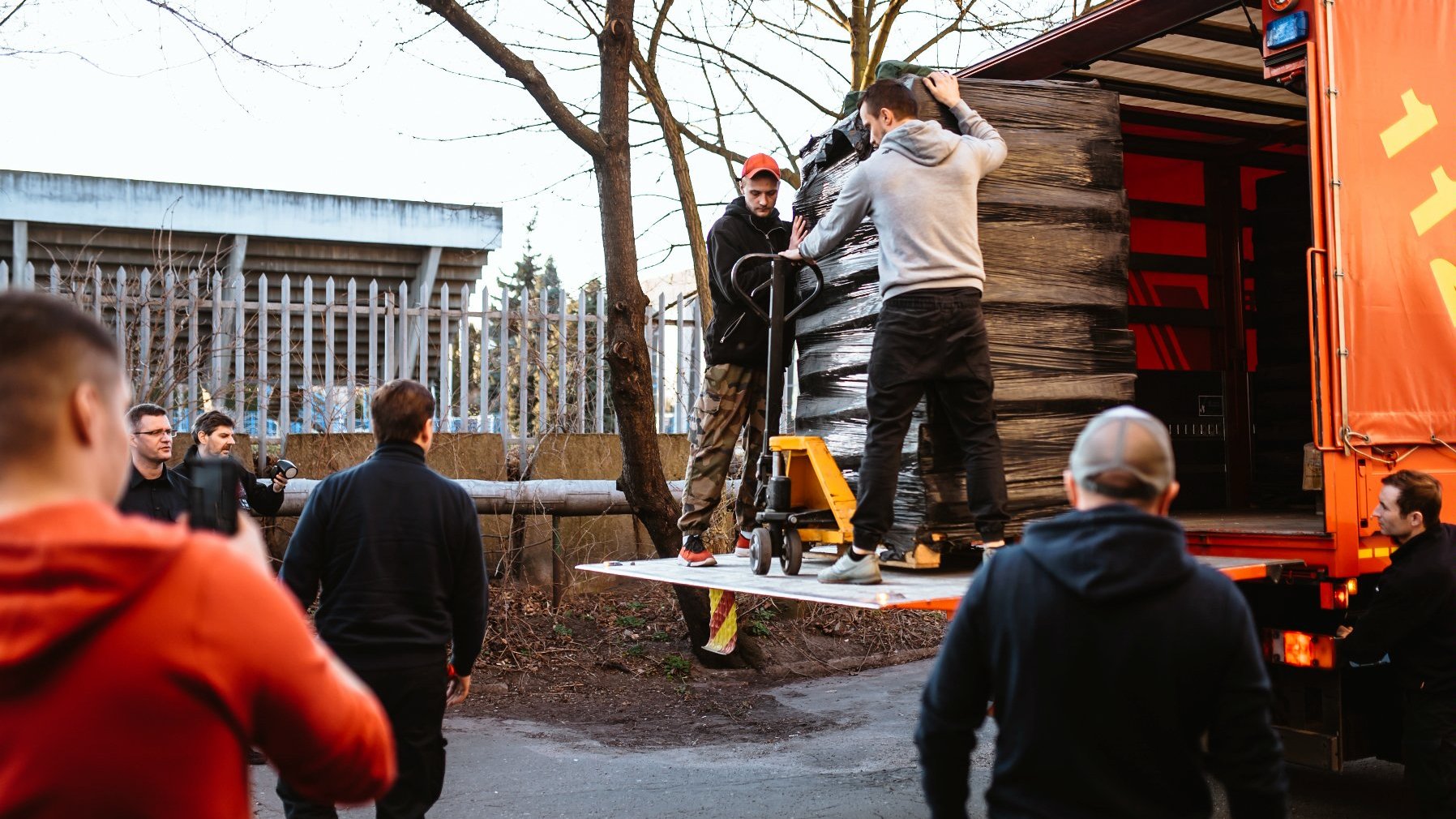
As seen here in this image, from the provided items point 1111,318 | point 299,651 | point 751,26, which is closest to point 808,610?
point 1111,318

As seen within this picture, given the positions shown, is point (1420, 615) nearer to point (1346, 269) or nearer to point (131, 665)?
point (1346, 269)

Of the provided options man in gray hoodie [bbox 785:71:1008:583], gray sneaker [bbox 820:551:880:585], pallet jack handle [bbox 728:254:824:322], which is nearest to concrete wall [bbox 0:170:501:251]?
pallet jack handle [bbox 728:254:824:322]

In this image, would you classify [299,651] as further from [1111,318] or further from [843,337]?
[1111,318]

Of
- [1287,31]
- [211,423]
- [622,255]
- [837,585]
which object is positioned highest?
[1287,31]

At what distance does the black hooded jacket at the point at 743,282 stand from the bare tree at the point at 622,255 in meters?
2.05

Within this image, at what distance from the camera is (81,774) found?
1409 millimetres

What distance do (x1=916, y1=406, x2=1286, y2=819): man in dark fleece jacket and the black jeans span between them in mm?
2192

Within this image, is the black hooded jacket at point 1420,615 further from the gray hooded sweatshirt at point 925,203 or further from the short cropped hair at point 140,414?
the short cropped hair at point 140,414

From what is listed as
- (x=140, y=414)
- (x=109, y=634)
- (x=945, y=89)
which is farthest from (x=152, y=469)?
(x=109, y=634)

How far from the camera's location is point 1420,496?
15.1 ft

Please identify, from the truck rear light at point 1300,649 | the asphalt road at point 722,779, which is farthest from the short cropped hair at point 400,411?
the truck rear light at point 1300,649

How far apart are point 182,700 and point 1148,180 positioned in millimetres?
6844

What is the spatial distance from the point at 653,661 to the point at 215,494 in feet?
22.2

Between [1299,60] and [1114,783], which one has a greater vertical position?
[1299,60]
